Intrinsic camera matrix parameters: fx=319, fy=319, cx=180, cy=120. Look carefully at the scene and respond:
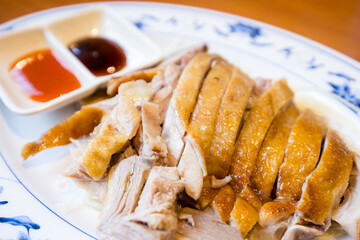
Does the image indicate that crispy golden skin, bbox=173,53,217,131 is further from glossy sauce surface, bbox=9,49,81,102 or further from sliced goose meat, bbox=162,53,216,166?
glossy sauce surface, bbox=9,49,81,102

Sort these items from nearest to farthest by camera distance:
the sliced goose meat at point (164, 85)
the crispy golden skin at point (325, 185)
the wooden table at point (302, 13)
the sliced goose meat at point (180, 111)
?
the crispy golden skin at point (325, 185), the sliced goose meat at point (180, 111), the sliced goose meat at point (164, 85), the wooden table at point (302, 13)

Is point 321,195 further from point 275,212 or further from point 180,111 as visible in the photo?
point 180,111

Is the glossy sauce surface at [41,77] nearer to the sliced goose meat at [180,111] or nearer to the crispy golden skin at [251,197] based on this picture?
the sliced goose meat at [180,111]

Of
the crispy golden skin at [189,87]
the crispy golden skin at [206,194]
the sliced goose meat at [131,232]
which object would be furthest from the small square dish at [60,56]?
the crispy golden skin at [206,194]

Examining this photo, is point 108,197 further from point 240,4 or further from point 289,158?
point 240,4

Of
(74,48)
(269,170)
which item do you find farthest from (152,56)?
(269,170)

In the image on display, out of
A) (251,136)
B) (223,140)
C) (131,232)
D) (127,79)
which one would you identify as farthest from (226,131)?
(127,79)

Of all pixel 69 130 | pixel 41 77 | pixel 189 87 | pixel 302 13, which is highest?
pixel 302 13

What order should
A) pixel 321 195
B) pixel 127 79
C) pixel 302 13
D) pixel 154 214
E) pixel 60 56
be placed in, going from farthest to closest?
pixel 302 13 < pixel 60 56 < pixel 127 79 < pixel 321 195 < pixel 154 214
